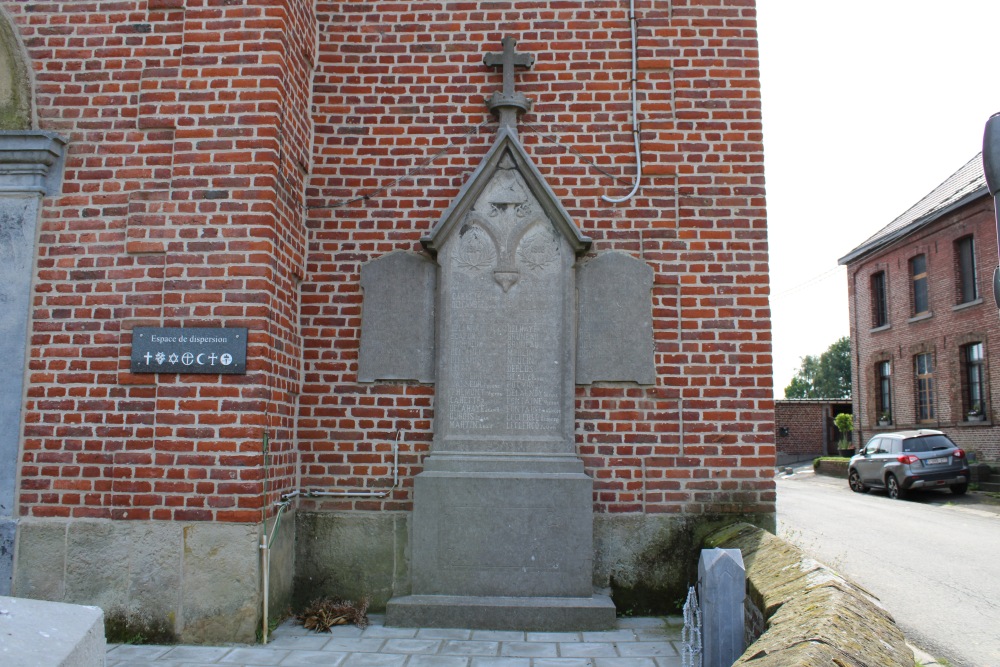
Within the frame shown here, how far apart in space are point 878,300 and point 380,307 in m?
25.2

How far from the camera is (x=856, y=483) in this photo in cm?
2034

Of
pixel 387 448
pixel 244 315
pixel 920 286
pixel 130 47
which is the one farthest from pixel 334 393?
pixel 920 286

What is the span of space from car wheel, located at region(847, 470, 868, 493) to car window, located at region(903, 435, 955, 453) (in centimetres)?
231

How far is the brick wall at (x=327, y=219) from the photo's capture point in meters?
5.15

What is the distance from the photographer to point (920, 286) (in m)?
24.2

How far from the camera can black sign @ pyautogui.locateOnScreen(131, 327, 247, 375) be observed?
5078mm

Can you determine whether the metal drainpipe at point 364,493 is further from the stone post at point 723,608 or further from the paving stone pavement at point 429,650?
the stone post at point 723,608

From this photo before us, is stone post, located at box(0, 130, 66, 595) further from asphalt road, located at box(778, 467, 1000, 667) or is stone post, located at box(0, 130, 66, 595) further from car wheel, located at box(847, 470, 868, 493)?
car wheel, located at box(847, 470, 868, 493)

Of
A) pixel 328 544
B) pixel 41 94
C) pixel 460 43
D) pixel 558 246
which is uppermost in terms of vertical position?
pixel 460 43

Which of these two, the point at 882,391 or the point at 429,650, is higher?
the point at 882,391

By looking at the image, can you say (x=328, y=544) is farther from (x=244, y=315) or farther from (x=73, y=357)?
(x=73, y=357)

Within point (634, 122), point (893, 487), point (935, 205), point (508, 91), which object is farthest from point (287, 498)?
point (935, 205)

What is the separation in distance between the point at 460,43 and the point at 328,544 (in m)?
3.97

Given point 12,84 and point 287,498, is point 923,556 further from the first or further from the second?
point 12,84
